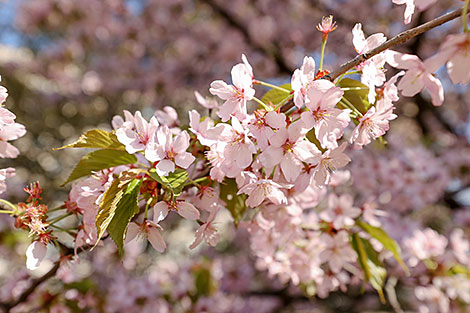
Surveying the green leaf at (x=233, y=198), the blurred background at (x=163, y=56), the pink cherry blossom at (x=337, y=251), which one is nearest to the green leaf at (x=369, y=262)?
the pink cherry blossom at (x=337, y=251)

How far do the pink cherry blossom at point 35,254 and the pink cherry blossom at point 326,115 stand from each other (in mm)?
534

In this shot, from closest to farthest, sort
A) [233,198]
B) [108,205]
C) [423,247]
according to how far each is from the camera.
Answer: [108,205] < [233,198] < [423,247]

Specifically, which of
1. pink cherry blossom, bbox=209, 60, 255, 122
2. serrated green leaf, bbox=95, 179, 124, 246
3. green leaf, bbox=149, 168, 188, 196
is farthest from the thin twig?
serrated green leaf, bbox=95, 179, 124, 246

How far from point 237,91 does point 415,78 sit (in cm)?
28

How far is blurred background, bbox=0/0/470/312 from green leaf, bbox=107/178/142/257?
2269mm

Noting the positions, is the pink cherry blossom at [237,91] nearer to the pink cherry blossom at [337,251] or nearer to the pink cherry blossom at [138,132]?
the pink cherry blossom at [138,132]

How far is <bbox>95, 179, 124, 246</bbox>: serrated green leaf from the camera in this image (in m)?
0.59

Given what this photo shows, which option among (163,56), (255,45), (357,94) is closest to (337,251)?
(357,94)

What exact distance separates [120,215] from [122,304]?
135cm

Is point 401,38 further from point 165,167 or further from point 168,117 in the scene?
point 168,117

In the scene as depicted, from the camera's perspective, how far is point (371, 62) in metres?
0.67

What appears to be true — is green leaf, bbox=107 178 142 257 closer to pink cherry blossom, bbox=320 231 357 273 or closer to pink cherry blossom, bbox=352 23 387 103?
pink cherry blossom, bbox=352 23 387 103

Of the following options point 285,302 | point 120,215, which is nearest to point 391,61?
point 120,215

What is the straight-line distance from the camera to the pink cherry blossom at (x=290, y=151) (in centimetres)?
62
